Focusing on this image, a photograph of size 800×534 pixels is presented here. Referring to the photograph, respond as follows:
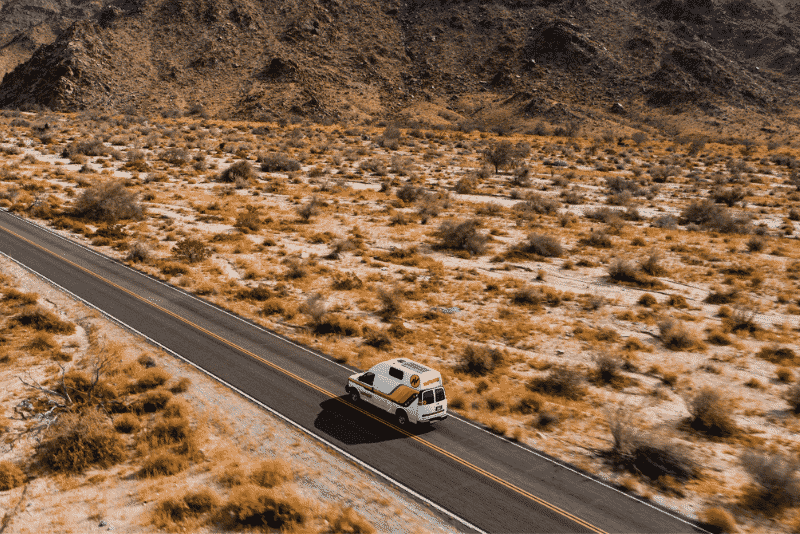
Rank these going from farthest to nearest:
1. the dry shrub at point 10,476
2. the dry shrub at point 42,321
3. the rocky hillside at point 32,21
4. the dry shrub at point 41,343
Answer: the rocky hillside at point 32,21, the dry shrub at point 42,321, the dry shrub at point 41,343, the dry shrub at point 10,476

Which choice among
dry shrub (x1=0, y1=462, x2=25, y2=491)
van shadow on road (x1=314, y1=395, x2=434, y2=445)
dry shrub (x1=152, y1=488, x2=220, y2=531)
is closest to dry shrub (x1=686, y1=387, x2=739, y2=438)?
van shadow on road (x1=314, y1=395, x2=434, y2=445)

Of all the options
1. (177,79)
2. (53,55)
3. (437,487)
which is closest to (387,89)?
(177,79)

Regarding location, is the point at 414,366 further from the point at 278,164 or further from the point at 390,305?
the point at 278,164

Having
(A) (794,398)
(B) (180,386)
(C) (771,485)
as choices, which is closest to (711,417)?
(C) (771,485)

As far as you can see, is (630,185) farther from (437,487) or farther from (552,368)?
(437,487)

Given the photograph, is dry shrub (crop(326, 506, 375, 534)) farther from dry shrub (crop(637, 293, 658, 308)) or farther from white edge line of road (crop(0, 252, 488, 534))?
dry shrub (crop(637, 293, 658, 308))

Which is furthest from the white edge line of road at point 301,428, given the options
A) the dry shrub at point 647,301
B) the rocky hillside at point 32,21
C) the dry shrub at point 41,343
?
the rocky hillside at point 32,21

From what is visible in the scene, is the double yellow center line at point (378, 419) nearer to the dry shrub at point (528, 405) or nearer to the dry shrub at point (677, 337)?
the dry shrub at point (528, 405)
